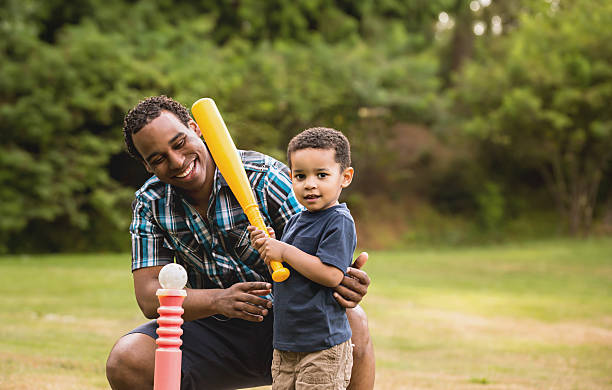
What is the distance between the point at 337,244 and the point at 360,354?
28.0 inches

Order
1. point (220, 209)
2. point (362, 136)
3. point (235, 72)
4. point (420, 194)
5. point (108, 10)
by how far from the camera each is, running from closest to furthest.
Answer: point (220, 209) < point (108, 10) < point (235, 72) < point (362, 136) < point (420, 194)

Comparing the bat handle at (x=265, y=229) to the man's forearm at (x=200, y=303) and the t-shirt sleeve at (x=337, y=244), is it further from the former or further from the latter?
the man's forearm at (x=200, y=303)

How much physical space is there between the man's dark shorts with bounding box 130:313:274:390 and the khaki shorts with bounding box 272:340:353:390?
473 millimetres

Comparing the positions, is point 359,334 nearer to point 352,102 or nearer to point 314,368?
point 314,368

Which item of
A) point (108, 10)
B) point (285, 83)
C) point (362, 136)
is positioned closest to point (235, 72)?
Answer: point (285, 83)

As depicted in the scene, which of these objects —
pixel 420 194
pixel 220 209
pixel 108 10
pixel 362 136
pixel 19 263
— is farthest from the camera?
pixel 420 194

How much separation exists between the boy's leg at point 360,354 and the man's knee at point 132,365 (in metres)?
0.96

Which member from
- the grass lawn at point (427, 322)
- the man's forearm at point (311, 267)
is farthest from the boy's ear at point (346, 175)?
the grass lawn at point (427, 322)

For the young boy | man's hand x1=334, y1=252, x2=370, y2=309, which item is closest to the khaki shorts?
the young boy

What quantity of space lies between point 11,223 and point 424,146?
1682cm

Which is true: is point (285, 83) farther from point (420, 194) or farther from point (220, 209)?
point (220, 209)

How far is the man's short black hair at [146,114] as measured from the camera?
3.39 metres

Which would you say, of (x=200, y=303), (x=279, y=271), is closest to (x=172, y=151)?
(x=200, y=303)

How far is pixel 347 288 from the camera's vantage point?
3.13 m
